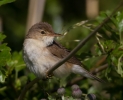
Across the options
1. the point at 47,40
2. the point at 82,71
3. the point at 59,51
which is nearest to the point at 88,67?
the point at 82,71

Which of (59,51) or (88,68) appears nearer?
(59,51)

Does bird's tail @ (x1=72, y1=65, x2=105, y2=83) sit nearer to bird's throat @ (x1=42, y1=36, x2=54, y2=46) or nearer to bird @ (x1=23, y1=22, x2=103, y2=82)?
bird @ (x1=23, y1=22, x2=103, y2=82)

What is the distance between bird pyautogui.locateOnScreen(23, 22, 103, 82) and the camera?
3887 millimetres

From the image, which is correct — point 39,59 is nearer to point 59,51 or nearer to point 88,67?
point 59,51

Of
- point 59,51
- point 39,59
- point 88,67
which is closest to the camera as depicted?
point 39,59

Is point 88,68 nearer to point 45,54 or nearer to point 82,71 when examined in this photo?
point 82,71

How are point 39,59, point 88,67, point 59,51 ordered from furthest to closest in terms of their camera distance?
point 88,67 → point 59,51 → point 39,59

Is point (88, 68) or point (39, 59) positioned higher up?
point (39, 59)

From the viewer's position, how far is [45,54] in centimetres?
397

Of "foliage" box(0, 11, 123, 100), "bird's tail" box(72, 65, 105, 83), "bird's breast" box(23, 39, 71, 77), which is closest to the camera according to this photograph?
"foliage" box(0, 11, 123, 100)

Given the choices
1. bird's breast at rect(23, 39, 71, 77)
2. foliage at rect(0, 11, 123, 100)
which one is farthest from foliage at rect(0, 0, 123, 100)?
bird's breast at rect(23, 39, 71, 77)

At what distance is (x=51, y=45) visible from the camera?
13.5 ft

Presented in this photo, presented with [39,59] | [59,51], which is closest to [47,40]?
[59,51]

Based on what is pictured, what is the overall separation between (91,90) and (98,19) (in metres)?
0.71
